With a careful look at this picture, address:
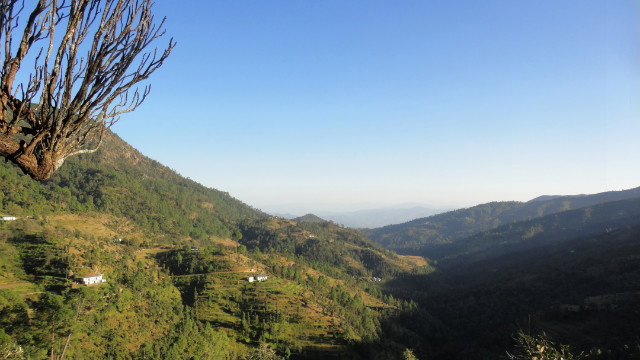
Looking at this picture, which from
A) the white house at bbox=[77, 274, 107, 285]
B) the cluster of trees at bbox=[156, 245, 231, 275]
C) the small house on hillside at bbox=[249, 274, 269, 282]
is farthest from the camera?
the cluster of trees at bbox=[156, 245, 231, 275]

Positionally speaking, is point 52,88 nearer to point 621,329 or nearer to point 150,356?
point 150,356

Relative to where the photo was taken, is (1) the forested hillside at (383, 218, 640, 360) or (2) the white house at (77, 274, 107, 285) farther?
(1) the forested hillside at (383, 218, 640, 360)

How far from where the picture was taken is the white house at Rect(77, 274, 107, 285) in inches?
1873

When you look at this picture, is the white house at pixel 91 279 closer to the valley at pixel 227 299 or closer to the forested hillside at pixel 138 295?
the valley at pixel 227 299

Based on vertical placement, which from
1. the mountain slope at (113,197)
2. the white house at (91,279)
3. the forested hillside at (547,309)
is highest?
the mountain slope at (113,197)

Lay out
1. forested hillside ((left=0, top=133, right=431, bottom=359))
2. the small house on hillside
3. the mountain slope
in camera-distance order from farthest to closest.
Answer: the mountain slope, the small house on hillside, forested hillside ((left=0, top=133, right=431, bottom=359))

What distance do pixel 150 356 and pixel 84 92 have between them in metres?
38.1

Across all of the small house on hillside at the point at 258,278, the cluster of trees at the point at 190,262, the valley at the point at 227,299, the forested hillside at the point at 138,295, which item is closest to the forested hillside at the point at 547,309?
the valley at the point at 227,299

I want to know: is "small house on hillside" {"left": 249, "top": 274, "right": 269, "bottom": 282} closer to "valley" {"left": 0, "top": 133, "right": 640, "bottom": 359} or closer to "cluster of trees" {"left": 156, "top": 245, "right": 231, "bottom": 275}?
"valley" {"left": 0, "top": 133, "right": 640, "bottom": 359}

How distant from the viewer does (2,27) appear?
4.20 metres

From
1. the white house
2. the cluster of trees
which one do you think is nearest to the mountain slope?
the cluster of trees

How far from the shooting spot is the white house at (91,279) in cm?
4756

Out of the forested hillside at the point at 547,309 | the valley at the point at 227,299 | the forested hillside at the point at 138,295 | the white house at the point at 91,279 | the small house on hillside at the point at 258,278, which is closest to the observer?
the forested hillside at the point at 138,295

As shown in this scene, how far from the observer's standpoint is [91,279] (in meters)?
48.4
